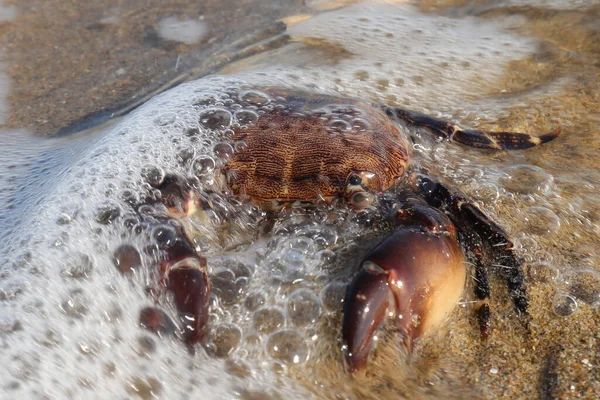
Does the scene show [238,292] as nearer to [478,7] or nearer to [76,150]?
[76,150]

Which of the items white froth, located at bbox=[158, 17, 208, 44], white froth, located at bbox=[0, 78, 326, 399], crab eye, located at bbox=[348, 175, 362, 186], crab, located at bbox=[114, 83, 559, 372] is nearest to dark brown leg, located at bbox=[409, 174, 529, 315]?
crab, located at bbox=[114, 83, 559, 372]

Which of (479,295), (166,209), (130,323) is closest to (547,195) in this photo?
(479,295)

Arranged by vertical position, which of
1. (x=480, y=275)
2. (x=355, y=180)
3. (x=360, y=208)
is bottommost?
(x=480, y=275)

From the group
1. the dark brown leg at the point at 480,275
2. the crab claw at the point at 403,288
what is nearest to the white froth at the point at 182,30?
the dark brown leg at the point at 480,275

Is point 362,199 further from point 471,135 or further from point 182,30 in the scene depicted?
point 182,30

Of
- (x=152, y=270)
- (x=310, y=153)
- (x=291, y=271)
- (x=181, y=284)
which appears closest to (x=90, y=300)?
(x=152, y=270)

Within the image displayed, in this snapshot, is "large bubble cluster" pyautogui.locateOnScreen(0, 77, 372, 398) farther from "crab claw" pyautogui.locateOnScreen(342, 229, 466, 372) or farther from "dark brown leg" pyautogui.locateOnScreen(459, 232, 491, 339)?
"dark brown leg" pyautogui.locateOnScreen(459, 232, 491, 339)

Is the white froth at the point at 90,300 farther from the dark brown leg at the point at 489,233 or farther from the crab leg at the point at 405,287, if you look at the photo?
the dark brown leg at the point at 489,233
